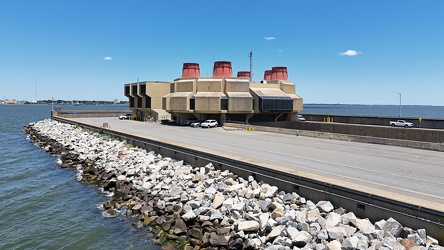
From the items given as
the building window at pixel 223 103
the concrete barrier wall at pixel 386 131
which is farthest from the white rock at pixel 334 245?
the building window at pixel 223 103

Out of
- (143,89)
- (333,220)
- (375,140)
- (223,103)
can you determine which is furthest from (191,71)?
(333,220)

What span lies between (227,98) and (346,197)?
38.5 m

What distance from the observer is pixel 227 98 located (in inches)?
2014

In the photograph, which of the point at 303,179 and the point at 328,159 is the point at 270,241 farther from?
the point at 328,159

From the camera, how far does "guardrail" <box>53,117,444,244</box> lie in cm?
1108

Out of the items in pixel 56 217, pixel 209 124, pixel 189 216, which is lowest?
pixel 56 217

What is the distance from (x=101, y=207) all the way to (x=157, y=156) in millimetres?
9472

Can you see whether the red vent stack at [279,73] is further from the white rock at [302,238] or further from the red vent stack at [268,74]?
the white rock at [302,238]

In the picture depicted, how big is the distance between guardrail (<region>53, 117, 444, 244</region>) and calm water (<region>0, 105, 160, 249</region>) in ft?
21.5

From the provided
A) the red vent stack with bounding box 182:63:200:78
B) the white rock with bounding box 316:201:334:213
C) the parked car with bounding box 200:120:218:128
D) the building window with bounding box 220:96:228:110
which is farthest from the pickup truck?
the white rock with bounding box 316:201:334:213

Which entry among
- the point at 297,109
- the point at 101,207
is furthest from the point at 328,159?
the point at 297,109

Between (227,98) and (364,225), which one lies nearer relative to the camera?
(364,225)

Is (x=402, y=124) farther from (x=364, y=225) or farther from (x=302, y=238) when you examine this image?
(x=302, y=238)

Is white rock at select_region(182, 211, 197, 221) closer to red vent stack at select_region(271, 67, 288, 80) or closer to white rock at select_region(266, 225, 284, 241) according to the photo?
white rock at select_region(266, 225, 284, 241)
